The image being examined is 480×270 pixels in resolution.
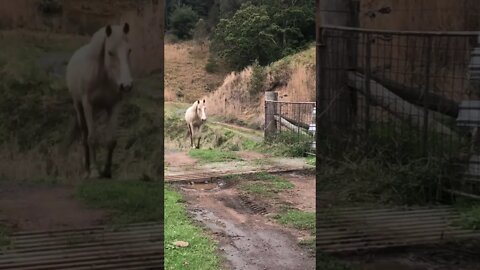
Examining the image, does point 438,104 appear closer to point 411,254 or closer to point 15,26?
point 411,254

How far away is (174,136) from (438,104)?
555 centimetres

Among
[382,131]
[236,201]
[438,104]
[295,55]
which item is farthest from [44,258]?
[295,55]

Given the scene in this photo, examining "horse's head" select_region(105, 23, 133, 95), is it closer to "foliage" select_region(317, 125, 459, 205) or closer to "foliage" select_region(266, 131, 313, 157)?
"foliage" select_region(317, 125, 459, 205)

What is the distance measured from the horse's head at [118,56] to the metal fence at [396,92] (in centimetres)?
71

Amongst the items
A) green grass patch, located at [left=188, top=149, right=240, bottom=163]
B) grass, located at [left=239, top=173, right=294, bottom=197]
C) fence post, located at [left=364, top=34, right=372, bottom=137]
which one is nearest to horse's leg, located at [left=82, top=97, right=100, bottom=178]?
fence post, located at [left=364, top=34, right=372, bottom=137]

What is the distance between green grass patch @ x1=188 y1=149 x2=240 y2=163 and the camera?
6.09 meters

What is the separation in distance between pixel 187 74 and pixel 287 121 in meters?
2.48

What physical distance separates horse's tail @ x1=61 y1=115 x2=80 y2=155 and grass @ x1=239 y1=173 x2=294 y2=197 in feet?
9.47

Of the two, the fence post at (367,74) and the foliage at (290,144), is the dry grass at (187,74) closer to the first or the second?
the foliage at (290,144)

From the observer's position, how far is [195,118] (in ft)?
23.7

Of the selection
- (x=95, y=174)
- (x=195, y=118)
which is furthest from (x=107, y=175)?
A: (x=195, y=118)

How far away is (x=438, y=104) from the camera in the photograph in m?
2.09

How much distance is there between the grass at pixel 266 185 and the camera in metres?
4.75

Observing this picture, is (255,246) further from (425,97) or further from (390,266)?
(425,97)
